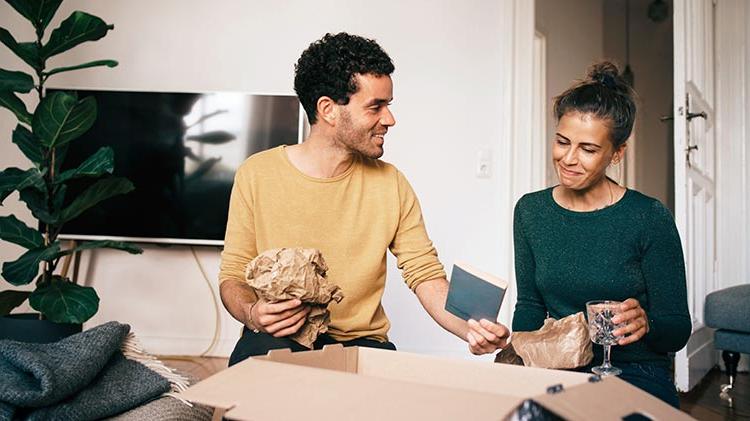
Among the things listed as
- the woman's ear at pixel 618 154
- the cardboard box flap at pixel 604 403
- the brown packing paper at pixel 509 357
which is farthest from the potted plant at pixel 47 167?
the cardboard box flap at pixel 604 403

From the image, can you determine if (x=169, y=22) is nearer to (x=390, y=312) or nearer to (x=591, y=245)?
(x=390, y=312)

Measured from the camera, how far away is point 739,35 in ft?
11.4

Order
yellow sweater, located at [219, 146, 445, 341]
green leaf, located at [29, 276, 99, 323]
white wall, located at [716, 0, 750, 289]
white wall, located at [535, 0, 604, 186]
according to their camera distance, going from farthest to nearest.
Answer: white wall, located at [535, 0, 604, 186], white wall, located at [716, 0, 750, 289], green leaf, located at [29, 276, 99, 323], yellow sweater, located at [219, 146, 445, 341]

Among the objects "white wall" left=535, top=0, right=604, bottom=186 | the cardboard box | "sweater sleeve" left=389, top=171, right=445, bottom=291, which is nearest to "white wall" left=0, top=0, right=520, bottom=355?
"white wall" left=535, top=0, right=604, bottom=186

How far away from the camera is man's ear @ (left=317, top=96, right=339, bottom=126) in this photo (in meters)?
1.56

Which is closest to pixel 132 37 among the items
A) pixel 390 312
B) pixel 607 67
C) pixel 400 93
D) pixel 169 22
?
pixel 169 22

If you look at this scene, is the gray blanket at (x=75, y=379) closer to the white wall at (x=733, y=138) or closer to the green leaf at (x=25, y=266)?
the green leaf at (x=25, y=266)

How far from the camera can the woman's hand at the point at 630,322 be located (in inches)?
44.6

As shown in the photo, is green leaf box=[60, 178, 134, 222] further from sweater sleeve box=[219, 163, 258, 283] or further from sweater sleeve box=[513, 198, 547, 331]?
sweater sleeve box=[513, 198, 547, 331]

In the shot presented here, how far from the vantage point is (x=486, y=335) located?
3.63 feet

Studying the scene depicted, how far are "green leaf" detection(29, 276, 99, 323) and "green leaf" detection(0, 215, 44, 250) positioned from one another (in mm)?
175

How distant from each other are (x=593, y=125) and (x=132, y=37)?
8.93 feet

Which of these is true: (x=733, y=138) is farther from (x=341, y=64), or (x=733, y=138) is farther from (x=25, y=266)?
(x=25, y=266)

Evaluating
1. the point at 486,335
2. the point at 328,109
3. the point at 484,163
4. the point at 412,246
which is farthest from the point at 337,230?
the point at 484,163
